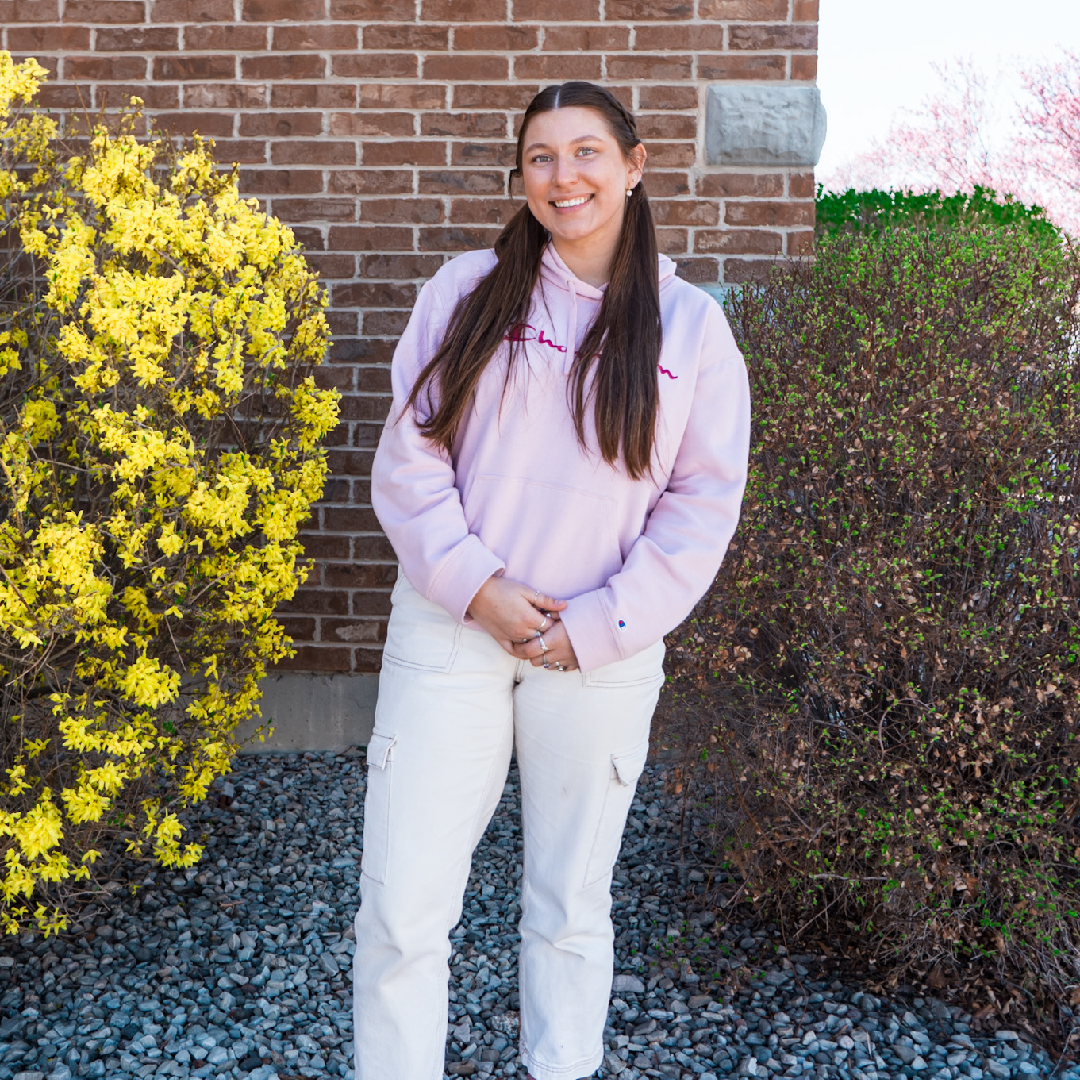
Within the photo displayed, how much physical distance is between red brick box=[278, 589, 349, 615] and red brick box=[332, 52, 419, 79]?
1873mm

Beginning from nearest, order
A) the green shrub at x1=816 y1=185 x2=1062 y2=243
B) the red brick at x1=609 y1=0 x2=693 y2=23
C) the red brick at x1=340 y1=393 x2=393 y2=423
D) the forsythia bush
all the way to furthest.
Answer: the forsythia bush, the red brick at x1=609 y1=0 x2=693 y2=23, the red brick at x1=340 y1=393 x2=393 y2=423, the green shrub at x1=816 y1=185 x2=1062 y2=243

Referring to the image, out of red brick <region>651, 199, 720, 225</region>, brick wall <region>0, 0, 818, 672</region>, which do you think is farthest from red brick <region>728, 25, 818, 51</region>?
red brick <region>651, 199, 720, 225</region>

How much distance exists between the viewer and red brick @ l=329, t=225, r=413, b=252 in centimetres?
394

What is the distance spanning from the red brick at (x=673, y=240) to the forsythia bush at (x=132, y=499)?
1353mm

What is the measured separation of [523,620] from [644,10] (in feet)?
9.28

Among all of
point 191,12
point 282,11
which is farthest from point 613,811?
point 191,12

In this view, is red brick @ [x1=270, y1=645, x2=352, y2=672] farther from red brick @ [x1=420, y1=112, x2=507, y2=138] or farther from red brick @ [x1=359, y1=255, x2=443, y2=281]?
red brick @ [x1=420, y1=112, x2=507, y2=138]

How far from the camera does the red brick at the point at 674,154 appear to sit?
386 cm

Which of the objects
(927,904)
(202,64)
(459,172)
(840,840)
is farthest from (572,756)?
(202,64)

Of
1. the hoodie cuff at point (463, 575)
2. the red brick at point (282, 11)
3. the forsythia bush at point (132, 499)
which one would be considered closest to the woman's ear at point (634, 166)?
the hoodie cuff at point (463, 575)

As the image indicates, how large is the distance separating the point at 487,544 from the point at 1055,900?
5.26 ft

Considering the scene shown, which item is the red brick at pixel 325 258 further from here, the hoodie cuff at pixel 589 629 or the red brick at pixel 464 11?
the hoodie cuff at pixel 589 629

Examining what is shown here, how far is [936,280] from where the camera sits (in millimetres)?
2824

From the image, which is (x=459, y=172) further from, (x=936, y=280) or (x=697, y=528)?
(x=697, y=528)
